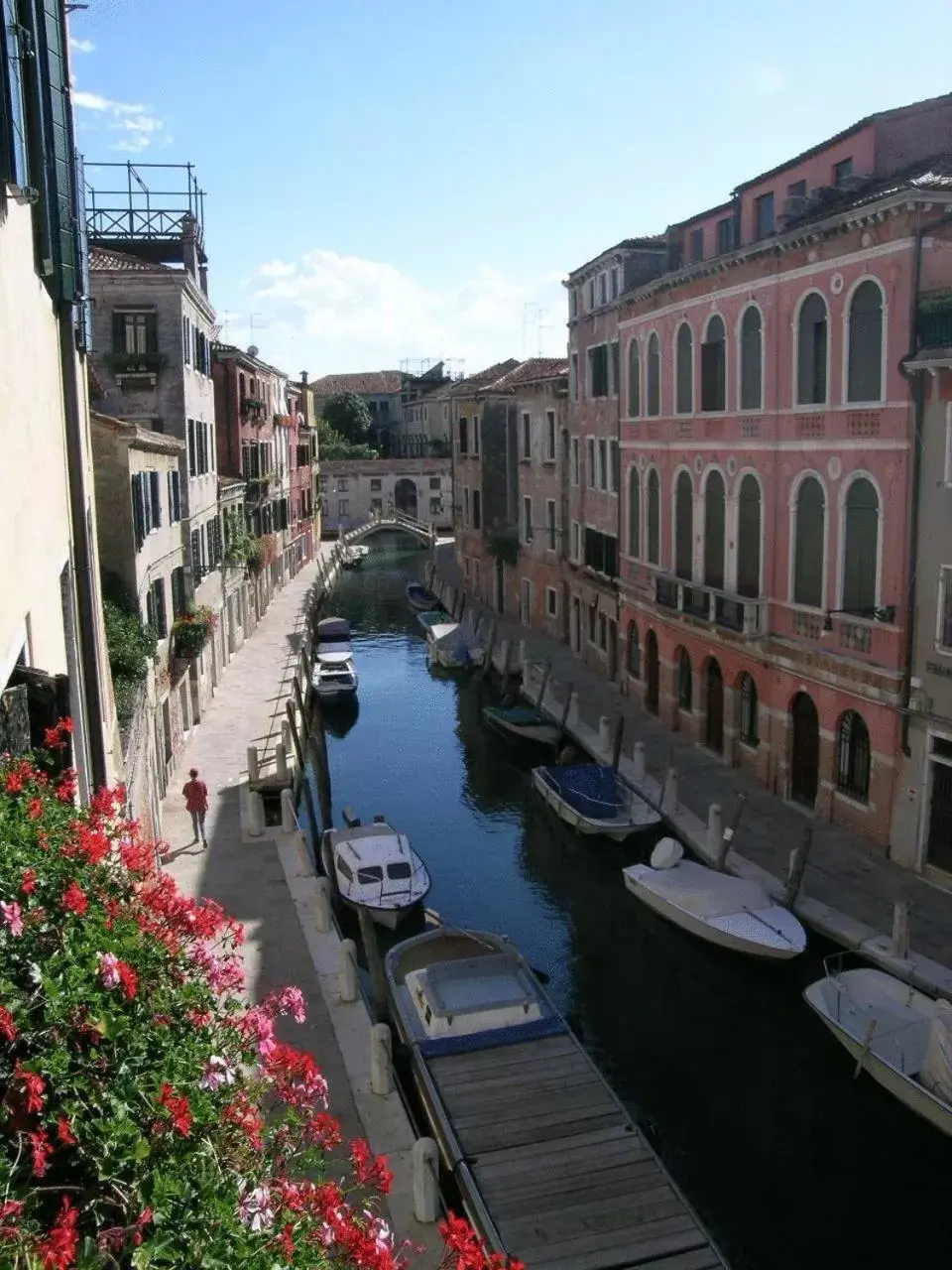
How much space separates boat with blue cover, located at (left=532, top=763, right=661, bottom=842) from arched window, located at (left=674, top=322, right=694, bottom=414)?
25.6ft

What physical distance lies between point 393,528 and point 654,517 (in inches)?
2031

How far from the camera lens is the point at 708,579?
76.9 ft

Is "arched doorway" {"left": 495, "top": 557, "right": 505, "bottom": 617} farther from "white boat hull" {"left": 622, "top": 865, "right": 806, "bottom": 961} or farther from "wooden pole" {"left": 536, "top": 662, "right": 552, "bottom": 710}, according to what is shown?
"white boat hull" {"left": 622, "top": 865, "right": 806, "bottom": 961}

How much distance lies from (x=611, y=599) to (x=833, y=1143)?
64.3 ft

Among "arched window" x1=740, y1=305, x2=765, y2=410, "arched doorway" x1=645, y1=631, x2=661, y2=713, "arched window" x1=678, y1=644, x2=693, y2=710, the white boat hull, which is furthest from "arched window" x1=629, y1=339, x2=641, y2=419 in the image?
the white boat hull

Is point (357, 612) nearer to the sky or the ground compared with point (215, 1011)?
nearer to the ground

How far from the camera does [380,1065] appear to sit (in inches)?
458

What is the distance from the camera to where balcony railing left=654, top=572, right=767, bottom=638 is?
20.7 metres

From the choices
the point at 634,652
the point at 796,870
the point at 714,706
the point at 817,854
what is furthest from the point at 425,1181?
the point at 634,652

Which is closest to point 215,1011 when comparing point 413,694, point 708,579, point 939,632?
point 939,632

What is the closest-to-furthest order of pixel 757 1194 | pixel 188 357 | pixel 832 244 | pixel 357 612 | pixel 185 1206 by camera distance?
pixel 185 1206, pixel 757 1194, pixel 832 244, pixel 188 357, pixel 357 612

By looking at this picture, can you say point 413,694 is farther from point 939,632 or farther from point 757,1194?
point 757,1194

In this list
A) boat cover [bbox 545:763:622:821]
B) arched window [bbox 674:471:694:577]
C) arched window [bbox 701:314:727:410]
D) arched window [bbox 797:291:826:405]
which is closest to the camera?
arched window [bbox 797:291:826:405]

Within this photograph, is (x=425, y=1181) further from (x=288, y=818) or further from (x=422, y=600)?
(x=422, y=600)
